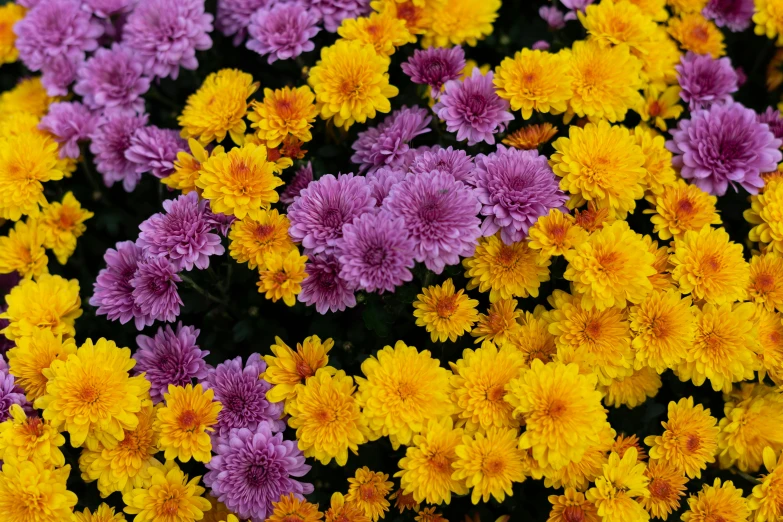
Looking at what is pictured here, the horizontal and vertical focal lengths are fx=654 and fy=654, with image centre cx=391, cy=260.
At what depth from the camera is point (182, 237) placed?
2016 mm

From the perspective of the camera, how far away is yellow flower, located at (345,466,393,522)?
6.38ft

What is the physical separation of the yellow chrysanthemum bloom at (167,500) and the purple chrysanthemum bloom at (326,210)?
0.80m

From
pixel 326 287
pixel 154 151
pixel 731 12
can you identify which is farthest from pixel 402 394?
pixel 731 12

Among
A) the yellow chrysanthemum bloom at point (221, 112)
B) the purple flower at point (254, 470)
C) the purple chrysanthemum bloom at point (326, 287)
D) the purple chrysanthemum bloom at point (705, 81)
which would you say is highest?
the purple chrysanthemum bloom at point (705, 81)

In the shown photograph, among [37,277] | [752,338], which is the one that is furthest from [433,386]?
[37,277]

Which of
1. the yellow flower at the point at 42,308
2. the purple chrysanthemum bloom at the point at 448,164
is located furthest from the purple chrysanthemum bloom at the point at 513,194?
the yellow flower at the point at 42,308

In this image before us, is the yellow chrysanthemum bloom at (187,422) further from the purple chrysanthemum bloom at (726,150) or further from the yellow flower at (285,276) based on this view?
the purple chrysanthemum bloom at (726,150)

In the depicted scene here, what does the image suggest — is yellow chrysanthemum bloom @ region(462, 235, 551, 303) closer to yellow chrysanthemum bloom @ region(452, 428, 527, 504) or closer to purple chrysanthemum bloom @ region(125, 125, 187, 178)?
yellow chrysanthemum bloom @ region(452, 428, 527, 504)

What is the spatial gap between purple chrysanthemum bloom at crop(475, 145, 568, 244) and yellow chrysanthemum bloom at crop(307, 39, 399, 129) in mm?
463

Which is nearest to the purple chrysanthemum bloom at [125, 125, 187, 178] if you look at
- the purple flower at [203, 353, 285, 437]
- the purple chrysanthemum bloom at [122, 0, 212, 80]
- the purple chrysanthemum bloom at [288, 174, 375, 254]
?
the purple chrysanthemum bloom at [122, 0, 212, 80]

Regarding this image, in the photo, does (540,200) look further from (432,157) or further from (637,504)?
(637,504)

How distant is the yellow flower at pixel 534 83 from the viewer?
86.2 inches

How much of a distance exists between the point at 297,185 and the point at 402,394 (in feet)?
2.72

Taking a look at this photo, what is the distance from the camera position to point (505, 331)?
2047 mm
